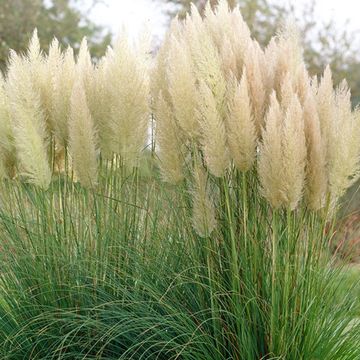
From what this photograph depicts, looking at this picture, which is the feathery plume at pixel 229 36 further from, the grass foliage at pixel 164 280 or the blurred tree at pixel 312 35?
the blurred tree at pixel 312 35

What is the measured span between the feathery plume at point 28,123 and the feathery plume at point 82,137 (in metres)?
0.14

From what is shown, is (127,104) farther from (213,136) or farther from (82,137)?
(213,136)

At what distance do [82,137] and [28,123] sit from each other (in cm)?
26

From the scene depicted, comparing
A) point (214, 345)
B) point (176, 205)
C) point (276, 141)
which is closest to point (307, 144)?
point (276, 141)

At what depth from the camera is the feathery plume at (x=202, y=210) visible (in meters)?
3.00

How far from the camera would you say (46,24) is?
52.3 feet

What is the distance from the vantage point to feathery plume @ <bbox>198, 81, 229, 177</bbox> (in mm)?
2934

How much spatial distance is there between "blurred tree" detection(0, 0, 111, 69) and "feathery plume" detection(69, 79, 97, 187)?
476 inches

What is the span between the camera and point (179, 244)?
3273 millimetres

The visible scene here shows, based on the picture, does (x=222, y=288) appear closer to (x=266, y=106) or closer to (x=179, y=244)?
(x=179, y=244)

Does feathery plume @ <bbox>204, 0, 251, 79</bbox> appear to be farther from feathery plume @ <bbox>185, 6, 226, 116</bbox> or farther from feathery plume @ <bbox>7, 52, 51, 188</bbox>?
feathery plume @ <bbox>7, 52, 51, 188</bbox>

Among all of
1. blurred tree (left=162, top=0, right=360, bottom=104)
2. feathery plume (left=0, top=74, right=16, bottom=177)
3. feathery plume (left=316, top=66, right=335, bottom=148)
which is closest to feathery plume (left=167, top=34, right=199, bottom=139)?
feathery plume (left=316, top=66, right=335, bottom=148)

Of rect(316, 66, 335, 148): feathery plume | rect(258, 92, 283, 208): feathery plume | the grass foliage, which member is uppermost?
rect(316, 66, 335, 148): feathery plume

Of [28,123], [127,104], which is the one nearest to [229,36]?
[127,104]
